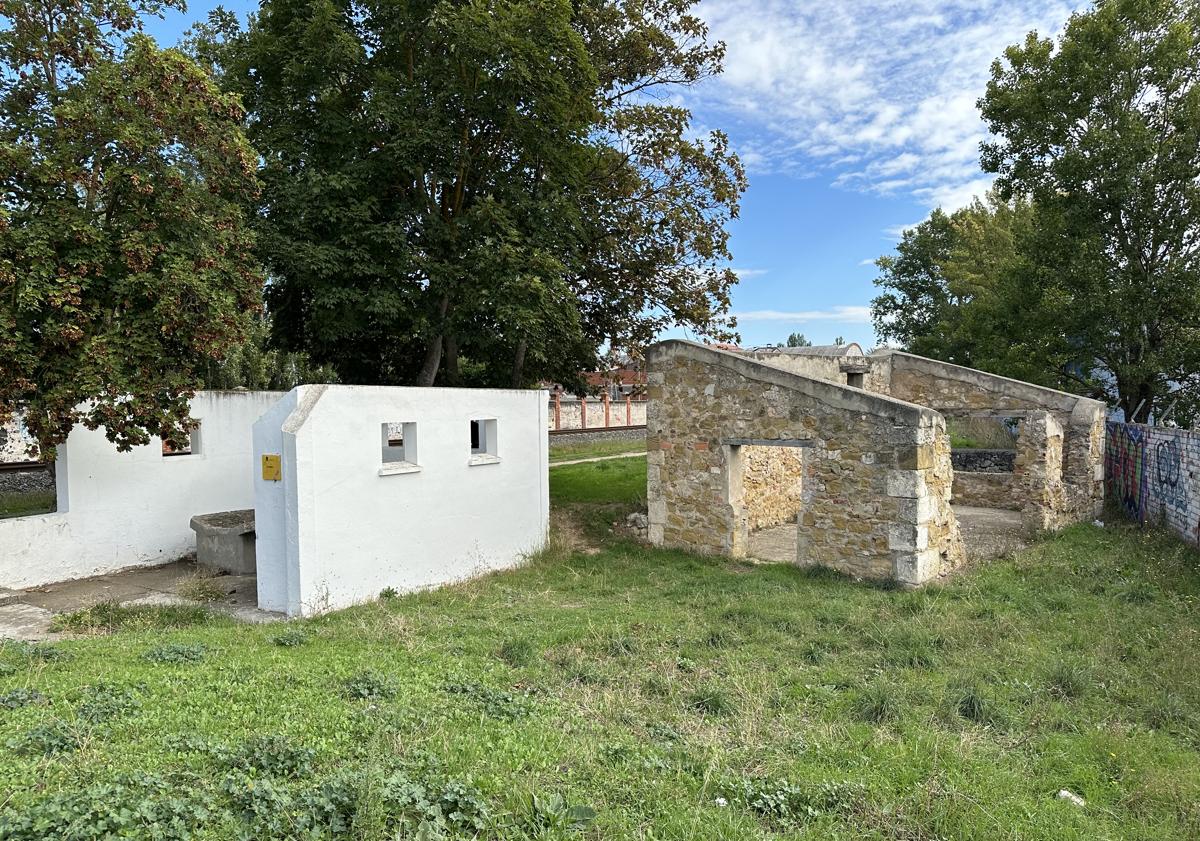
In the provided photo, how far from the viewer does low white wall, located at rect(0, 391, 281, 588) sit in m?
10.2

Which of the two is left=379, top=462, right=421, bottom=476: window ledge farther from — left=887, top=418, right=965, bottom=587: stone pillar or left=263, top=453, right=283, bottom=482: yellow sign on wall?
left=887, top=418, right=965, bottom=587: stone pillar

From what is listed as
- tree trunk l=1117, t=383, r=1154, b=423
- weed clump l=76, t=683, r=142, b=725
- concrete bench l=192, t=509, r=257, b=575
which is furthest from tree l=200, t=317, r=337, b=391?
tree trunk l=1117, t=383, r=1154, b=423

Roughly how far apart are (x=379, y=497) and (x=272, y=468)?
1392 mm

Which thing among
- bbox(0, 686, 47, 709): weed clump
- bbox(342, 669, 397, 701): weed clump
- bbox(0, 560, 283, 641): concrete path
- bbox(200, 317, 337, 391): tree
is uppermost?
bbox(200, 317, 337, 391): tree

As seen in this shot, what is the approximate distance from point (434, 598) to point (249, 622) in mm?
2229

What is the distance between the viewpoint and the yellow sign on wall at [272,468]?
8578mm

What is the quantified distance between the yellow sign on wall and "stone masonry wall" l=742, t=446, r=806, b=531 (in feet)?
26.4

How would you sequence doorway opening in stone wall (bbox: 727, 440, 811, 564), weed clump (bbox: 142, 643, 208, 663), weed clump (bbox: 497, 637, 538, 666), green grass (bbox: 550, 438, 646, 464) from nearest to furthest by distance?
weed clump (bbox: 142, 643, 208, 663), weed clump (bbox: 497, 637, 538, 666), doorway opening in stone wall (bbox: 727, 440, 811, 564), green grass (bbox: 550, 438, 646, 464)

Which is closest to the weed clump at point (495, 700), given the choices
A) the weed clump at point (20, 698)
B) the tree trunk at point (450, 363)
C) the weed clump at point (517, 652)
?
the weed clump at point (517, 652)

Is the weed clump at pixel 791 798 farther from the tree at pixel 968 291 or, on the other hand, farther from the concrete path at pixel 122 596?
the tree at pixel 968 291

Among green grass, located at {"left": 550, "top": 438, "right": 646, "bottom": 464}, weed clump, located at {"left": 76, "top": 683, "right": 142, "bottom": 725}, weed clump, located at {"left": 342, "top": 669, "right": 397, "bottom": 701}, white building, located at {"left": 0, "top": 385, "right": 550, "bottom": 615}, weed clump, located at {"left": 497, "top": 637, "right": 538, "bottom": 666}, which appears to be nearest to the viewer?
weed clump, located at {"left": 76, "top": 683, "right": 142, "bottom": 725}

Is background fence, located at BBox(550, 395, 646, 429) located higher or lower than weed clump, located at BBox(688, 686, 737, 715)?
higher

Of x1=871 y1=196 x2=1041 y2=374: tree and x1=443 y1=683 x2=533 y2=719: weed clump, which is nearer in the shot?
x1=443 y1=683 x2=533 y2=719: weed clump

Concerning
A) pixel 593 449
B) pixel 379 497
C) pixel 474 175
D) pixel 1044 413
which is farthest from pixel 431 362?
pixel 593 449
